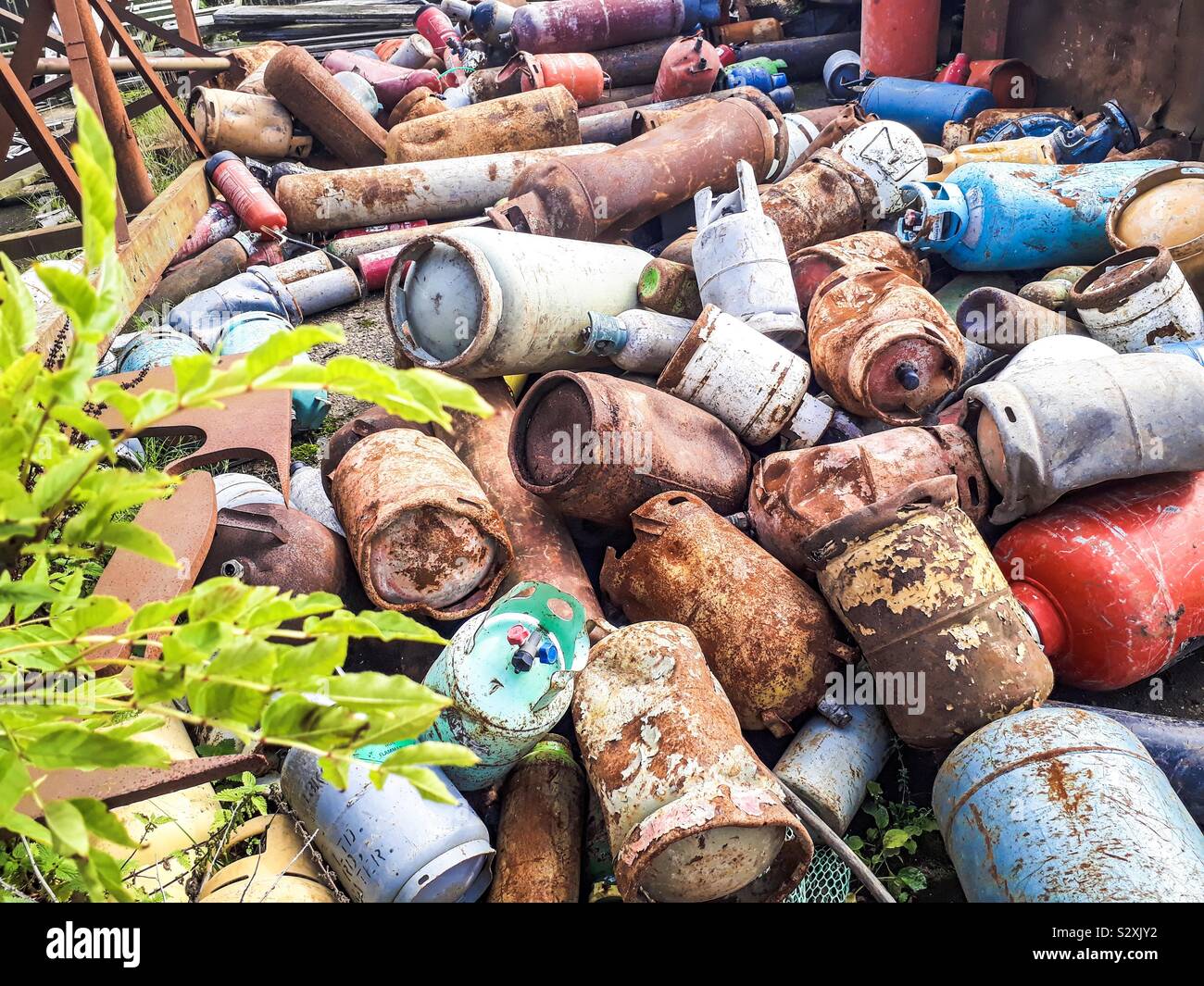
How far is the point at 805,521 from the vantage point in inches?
109

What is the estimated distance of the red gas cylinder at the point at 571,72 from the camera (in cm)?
608

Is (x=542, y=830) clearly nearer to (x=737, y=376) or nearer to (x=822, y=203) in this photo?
(x=737, y=376)

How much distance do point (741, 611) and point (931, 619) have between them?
1.71 ft

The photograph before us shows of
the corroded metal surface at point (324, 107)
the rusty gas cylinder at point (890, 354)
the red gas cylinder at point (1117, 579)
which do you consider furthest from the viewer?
the corroded metal surface at point (324, 107)

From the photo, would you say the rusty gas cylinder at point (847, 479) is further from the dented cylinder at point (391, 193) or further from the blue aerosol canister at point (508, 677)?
the dented cylinder at point (391, 193)

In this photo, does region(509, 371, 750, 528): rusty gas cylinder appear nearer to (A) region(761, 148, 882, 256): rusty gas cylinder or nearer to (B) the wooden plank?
(A) region(761, 148, 882, 256): rusty gas cylinder

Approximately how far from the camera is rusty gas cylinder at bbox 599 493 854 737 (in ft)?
8.59


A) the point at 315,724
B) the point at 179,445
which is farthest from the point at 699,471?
the point at 315,724

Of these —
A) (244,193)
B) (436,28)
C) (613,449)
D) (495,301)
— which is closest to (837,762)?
(613,449)

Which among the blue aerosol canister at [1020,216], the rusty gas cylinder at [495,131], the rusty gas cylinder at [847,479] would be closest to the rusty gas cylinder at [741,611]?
the rusty gas cylinder at [847,479]

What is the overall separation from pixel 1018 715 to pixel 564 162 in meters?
3.17

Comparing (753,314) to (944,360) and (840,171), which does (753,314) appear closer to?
(944,360)

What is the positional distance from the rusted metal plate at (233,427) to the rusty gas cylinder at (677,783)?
1241 mm
